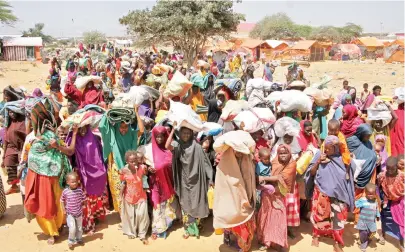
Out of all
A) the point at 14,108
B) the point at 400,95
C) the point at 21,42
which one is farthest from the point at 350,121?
the point at 21,42

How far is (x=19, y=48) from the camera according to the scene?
111 feet

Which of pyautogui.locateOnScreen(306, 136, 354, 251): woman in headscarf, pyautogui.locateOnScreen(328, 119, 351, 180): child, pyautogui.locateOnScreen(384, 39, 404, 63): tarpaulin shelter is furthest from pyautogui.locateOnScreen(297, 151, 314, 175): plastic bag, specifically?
pyautogui.locateOnScreen(384, 39, 404, 63): tarpaulin shelter

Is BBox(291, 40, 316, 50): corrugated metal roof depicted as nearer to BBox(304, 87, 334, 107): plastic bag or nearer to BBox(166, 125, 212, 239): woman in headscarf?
BBox(304, 87, 334, 107): plastic bag

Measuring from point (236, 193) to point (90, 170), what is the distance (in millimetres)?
1998

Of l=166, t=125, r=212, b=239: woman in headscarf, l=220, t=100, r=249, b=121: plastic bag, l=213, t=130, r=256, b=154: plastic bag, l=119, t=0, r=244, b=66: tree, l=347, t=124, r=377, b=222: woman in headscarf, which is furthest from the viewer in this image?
l=119, t=0, r=244, b=66: tree

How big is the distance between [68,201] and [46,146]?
0.72m

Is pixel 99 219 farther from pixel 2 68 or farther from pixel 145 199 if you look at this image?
pixel 2 68

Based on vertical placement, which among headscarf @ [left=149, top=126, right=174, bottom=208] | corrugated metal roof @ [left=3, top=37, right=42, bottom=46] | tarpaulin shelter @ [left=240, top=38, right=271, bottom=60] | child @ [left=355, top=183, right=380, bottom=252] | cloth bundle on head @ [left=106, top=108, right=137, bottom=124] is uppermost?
corrugated metal roof @ [left=3, top=37, right=42, bottom=46]

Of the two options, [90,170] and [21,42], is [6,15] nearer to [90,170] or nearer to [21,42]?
[21,42]

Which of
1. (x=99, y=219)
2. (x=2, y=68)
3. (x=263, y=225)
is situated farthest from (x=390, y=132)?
(x=2, y=68)

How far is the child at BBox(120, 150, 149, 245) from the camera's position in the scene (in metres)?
4.73

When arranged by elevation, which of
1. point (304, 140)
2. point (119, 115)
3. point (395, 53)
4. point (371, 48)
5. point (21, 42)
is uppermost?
point (21, 42)

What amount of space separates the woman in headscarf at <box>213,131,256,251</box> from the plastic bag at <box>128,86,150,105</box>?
6.97ft

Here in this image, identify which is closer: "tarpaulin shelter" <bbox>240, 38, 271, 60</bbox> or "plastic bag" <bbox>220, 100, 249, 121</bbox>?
"plastic bag" <bbox>220, 100, 249, 121</bbox>
